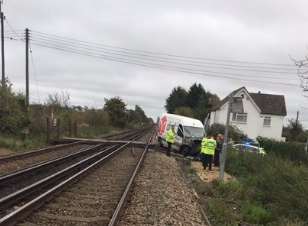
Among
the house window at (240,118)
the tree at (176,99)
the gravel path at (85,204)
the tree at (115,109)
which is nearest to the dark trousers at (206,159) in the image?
the gravel path at (85,204)

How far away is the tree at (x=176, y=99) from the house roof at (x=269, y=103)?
35332 mm

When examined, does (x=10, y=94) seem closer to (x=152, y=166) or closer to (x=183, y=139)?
(x=183, y=139)

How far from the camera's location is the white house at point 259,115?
6956 cm

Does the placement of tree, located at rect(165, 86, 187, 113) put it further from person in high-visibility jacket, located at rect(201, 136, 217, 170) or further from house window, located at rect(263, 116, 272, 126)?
person in high-visibility jacket, located at rect(201, 136, 217, 170)

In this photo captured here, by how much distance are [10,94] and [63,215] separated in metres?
24.4

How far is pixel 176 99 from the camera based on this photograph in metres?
115

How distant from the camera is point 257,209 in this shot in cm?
1395

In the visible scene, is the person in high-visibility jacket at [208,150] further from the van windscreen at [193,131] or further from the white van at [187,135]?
the van windscreen at [193,131]

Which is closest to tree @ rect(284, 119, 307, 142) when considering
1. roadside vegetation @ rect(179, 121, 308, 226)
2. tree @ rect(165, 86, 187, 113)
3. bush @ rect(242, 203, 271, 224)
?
tree @ rect(165, 86, 187, 113)

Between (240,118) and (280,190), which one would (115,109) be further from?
(280,190)

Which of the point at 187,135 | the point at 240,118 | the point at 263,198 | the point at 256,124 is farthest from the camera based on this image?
the point at 240,118

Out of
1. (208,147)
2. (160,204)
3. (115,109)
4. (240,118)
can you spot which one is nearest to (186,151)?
(208,147)

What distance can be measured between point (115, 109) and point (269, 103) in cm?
2324

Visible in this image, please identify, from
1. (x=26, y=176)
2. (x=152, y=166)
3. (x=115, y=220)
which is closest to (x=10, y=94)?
(x=152, y=166)
